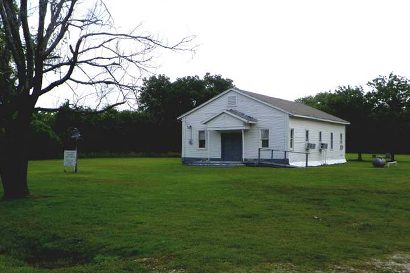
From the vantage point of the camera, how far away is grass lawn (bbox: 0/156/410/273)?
24.5ft

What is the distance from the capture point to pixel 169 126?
53750 mm

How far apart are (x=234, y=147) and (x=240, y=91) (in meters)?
3.84

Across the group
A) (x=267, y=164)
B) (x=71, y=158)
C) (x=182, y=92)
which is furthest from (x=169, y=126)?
(x=71, y=158)

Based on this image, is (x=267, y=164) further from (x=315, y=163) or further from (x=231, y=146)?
(x=315, y=163)

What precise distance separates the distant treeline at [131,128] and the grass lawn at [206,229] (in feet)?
91.8

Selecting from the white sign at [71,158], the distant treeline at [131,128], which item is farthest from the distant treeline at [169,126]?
the white sign at [71,158]

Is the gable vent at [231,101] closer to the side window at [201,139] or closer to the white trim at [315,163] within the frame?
the side window at [201,139]

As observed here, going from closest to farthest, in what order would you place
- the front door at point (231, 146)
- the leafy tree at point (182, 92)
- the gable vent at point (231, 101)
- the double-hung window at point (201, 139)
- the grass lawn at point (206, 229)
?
the grass lawn at point (206, 229) → the front door at point (231, 146) → the gable vent at point (231, 101) → the double-hung window at point (201, 139) → the leafy tree at point (182, 92)

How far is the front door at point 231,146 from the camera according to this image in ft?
108

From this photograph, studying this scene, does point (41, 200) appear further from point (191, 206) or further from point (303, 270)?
point (303, 270)

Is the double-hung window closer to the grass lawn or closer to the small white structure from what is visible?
the small white structure

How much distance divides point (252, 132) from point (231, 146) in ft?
6.57

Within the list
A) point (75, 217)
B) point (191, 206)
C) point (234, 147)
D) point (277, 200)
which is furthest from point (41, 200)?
point (234, 147)

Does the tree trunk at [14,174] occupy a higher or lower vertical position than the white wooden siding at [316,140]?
lower
